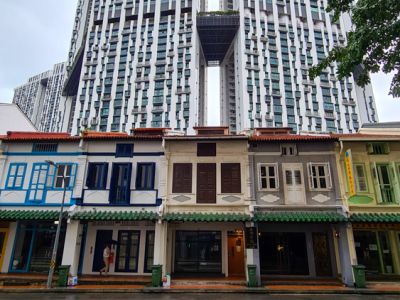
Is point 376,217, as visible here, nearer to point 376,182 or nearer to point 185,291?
point 376,182

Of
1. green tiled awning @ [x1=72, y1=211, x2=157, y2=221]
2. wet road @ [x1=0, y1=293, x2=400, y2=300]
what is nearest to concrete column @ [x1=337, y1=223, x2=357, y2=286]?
wet road @ [x1=0, y1=293, x2=400, y2=300]

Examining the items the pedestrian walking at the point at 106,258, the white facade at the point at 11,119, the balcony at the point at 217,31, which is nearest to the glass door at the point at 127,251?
the pedestrian walking at the point at 106,258

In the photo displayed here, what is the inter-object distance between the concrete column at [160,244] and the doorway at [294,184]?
732 cm

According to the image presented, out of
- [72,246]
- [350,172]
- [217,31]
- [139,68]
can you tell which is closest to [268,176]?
[350,172]

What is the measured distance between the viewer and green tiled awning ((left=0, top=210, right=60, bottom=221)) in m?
14.9

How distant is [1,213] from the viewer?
1527 cm

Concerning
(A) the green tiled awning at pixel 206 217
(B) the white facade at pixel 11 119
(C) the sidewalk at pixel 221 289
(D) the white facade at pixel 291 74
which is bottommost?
(C) the sidewalk at pixel 221 289

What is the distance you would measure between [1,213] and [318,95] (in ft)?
183

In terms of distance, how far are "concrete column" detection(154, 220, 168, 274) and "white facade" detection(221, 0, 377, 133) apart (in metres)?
39.5

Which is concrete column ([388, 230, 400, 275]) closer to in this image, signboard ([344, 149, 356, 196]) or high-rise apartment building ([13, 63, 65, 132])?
signboard ([344, 149, 356, 196])

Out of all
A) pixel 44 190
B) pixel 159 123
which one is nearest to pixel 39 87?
pixel 159 123

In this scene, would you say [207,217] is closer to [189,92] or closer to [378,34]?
[378,34]

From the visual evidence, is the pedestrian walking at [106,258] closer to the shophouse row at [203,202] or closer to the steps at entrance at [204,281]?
the shophouse row at [203,202]

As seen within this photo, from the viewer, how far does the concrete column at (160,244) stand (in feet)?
48.5
